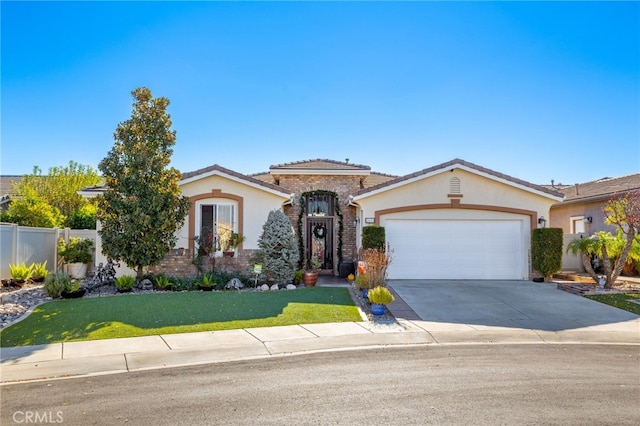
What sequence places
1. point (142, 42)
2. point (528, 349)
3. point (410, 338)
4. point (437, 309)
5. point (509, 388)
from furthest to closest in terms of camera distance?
point (142, 42), point (437, 309), point (410, 338), point (528, 349), point (509, 388)

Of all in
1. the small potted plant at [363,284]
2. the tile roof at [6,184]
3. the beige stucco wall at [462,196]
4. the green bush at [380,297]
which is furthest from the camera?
the tile roof at [6,184]

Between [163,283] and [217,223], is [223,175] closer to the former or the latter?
[217,223]

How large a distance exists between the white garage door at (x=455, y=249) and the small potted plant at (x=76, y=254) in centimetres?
1171

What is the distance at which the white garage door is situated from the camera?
16.1 m

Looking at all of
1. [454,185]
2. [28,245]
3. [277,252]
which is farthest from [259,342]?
[28,245]

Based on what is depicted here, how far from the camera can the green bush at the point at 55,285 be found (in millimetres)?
11758

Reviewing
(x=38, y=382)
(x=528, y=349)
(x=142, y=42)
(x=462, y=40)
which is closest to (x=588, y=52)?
(x=462, y=40)

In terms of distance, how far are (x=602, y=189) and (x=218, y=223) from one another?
Result: 1807 cm

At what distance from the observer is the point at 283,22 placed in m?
12.9

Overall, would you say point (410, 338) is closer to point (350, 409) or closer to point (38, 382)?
point (350, 409)

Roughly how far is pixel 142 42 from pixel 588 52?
13.5 metres

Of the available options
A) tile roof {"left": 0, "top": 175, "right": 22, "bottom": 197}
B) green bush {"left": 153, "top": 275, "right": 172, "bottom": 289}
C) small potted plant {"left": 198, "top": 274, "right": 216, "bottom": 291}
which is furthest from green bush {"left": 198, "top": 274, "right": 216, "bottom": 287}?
tile roof {"left": 0, "top": 175, "right": 22, "bottom": 197}

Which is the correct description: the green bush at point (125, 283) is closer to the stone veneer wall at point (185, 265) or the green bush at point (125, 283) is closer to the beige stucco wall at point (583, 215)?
the stone veneer wall at point (185, 265)

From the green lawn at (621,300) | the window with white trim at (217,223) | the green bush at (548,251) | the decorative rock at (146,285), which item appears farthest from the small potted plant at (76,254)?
the green lawn at (621,300)
